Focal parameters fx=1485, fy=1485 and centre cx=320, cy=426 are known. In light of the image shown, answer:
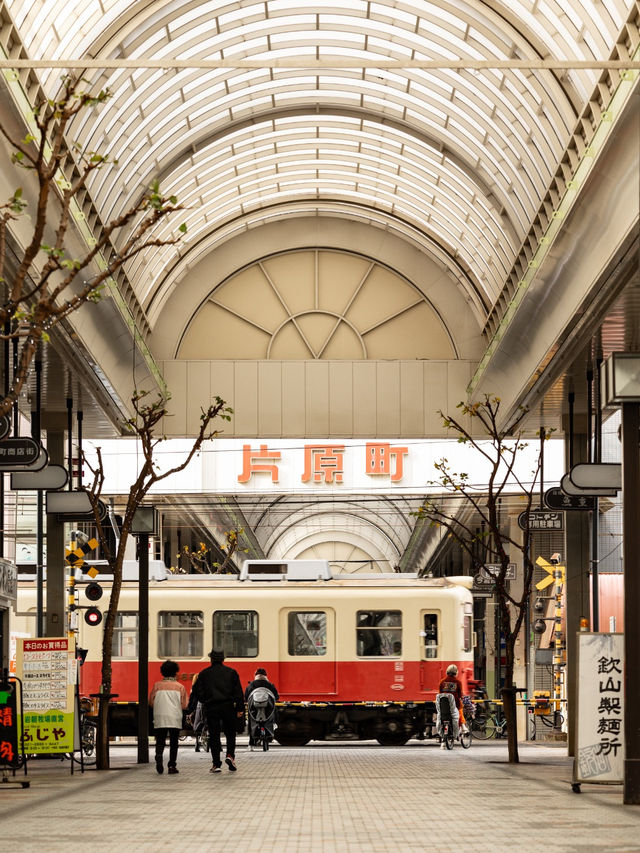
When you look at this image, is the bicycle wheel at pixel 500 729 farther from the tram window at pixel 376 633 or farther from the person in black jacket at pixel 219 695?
the person in black jacket at pixel 219 695

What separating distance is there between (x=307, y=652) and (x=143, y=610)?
828 cm

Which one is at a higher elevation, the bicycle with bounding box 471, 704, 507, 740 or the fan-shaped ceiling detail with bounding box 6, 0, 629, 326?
the fan-shaped ceiling detail with bounding box 6, 0, 629, 326

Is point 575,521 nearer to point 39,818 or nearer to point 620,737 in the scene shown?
point 620,737

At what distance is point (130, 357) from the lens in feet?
79.4

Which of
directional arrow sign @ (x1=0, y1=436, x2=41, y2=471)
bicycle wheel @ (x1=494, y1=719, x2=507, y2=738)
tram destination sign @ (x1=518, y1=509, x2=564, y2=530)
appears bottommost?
bicycle wheel @ (x1=494, y1=719, x2=507, y2=738)

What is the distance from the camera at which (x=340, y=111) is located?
25781mm

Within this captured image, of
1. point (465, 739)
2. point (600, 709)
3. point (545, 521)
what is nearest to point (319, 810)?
point (600, 709)

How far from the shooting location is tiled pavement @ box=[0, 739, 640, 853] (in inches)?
418

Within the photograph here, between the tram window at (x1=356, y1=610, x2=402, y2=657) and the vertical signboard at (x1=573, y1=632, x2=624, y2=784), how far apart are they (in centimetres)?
1448

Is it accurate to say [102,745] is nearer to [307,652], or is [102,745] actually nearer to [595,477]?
[595,477]

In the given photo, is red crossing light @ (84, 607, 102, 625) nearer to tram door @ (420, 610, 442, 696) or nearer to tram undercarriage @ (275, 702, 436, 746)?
tram undercarriage @ (275, 702, 436, 746)

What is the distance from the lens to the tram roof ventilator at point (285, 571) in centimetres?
3038

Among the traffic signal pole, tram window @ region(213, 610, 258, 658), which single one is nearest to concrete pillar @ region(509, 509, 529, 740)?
tram window @ region(213, 610, 258, 658)

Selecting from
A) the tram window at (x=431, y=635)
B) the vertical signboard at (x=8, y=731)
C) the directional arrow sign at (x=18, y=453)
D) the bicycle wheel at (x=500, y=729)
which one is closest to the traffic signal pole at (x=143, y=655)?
the directional arrow sign at (x=18, y=453)
